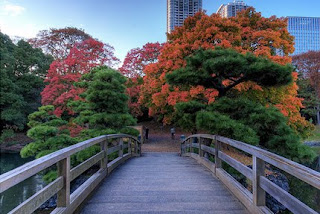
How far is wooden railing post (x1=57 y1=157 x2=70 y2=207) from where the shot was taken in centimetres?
237

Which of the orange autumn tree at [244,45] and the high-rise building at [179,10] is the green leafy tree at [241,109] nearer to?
the orange autumn tree at [244,45]

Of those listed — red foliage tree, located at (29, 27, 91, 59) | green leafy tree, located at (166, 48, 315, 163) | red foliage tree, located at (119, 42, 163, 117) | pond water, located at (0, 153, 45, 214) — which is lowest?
pond water, located at (0, 153, 45, 214)

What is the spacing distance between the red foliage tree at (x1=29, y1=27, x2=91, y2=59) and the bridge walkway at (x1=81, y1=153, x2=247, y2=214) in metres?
19.7

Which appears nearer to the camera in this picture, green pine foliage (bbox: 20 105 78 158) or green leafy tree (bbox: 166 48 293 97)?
green leafy tree (bbox: 166 48 293 97)

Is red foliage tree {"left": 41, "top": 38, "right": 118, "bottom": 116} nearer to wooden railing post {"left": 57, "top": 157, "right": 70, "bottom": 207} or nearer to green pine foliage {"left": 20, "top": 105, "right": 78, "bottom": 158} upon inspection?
green pine foliage {"left": 20, "top": 105, "right": 78, "bottom": 158}

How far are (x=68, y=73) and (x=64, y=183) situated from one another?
14.3 m

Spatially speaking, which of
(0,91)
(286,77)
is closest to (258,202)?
(286,77)

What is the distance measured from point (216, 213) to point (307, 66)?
106 feet

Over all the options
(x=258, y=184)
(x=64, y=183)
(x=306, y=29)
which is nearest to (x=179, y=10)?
(x=258, y=184)

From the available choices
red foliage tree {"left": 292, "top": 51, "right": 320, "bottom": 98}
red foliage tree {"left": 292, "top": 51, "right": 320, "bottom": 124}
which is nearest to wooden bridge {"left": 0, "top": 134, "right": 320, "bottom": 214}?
red foliage tree {"left": 292, "top": 51, "right": 320, "bottom": 124}

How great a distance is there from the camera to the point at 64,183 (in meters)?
2.40

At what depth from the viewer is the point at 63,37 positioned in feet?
71.0

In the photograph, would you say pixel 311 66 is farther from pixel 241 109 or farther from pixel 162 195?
pixel 162 195

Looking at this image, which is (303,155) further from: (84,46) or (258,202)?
(84,46)
